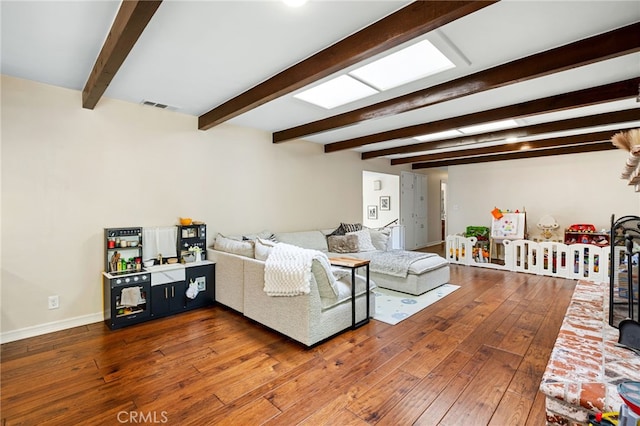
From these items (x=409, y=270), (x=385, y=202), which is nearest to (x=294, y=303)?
(x=409, y=270)

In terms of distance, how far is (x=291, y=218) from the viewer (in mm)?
5465

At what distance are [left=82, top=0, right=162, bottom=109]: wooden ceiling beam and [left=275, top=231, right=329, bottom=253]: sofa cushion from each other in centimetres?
305

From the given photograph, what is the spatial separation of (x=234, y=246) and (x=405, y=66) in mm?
2790

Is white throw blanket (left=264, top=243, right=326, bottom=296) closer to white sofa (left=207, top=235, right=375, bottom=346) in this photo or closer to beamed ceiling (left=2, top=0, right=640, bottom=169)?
white sofa (left=207, top=235, right=375, bottom=346)

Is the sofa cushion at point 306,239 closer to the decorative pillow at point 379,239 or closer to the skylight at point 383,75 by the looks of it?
the decorative pillow at point 379,239

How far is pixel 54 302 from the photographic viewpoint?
3172 mm

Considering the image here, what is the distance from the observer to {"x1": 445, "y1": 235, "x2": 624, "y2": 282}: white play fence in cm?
504

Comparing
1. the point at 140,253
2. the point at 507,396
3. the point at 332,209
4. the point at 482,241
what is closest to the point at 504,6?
the point at 507,396

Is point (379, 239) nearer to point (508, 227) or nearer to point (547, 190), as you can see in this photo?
point (508, 227)

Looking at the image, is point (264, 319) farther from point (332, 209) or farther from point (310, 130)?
point (332, 209)

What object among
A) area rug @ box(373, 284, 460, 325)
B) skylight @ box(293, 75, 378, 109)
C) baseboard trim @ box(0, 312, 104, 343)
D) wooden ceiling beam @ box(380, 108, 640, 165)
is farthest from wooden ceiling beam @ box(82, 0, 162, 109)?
wooden ceiling beam @ box(380, 108, 640, 165)

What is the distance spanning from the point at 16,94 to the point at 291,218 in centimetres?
376

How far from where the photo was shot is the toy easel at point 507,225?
6.34 meters

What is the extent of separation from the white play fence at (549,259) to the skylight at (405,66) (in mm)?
4522
